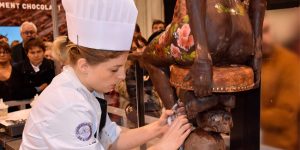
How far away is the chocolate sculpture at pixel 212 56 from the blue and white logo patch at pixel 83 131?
26 centimetres

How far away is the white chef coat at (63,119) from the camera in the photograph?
0.90 metres

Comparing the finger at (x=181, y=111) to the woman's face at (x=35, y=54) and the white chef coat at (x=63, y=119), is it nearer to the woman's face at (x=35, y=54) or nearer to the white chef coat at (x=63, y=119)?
the white chef coat at (x=63, y=119)

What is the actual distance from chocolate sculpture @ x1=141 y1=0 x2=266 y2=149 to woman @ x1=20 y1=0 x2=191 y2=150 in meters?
0.08

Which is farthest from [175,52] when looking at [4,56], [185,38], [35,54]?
[4,56]

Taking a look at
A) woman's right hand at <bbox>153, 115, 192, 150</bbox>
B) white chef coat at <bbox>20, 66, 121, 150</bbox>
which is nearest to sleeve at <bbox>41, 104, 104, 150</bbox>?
white chef coat at <bbox>20, 66, 121, 150</bbox>

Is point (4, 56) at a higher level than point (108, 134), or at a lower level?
higher

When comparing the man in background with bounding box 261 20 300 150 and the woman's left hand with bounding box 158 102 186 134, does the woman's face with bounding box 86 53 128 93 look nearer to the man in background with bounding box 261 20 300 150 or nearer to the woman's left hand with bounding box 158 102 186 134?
the woman's left hand with bounding box 158 102 186 134

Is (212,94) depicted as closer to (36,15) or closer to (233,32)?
(233,32)

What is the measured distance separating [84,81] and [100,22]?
0.18m

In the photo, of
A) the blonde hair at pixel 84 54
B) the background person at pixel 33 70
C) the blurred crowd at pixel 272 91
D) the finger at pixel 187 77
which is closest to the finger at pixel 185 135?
the finger at pixel 187 77

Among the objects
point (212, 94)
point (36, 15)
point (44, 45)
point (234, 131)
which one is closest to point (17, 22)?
point (36, 15)

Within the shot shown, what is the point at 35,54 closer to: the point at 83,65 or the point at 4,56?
the point at 4,56

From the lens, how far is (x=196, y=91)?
0.84 m

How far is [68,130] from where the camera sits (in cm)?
90
